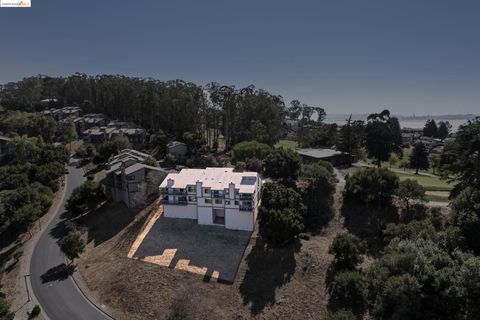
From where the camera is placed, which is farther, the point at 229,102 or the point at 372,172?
the point at 229,102

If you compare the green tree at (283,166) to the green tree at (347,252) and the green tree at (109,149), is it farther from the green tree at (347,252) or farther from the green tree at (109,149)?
the green tree at (109,149)

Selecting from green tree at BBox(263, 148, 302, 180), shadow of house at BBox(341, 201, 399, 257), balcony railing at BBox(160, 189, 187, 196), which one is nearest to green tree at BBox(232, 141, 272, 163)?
green tree at BBox(263, 148, 302, 180)

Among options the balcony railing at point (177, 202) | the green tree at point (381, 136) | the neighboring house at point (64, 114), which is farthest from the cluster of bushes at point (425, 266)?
the neighboring house at point (64, 114)

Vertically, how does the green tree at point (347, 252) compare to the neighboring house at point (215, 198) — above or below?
below

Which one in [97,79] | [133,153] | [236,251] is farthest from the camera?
[97,79]

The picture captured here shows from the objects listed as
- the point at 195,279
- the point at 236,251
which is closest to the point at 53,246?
the point at 195,279

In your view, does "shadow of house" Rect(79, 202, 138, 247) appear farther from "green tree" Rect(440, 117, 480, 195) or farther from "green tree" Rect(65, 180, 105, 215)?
"green tree" Rect(440, 117, 480, 195)

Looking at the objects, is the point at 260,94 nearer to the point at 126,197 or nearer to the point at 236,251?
the point at 126,197
